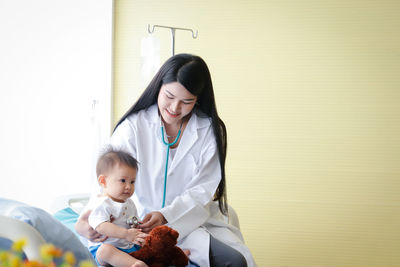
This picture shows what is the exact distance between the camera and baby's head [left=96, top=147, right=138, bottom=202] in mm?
1649

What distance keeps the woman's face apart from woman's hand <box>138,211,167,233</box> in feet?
1.41

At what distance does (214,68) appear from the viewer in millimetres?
3752

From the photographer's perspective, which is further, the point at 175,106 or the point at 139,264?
the point at 175,106

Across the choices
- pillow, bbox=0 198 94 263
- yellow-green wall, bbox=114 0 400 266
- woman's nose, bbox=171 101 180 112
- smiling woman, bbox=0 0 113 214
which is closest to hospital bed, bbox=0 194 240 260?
pillow, bbox=0 198 94 263

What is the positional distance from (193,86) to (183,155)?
1.06 feet

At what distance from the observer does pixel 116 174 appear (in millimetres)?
1648

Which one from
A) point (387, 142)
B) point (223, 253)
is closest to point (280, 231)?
point (387, 142)

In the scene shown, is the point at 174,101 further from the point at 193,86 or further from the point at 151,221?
the point at 151,221

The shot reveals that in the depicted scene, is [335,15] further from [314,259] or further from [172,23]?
[314,259]

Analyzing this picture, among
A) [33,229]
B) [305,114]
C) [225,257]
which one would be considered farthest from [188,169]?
[305,114]

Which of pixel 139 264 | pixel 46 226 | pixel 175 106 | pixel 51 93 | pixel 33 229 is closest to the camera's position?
pixel 33 229

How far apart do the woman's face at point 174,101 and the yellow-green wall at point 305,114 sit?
1710mm

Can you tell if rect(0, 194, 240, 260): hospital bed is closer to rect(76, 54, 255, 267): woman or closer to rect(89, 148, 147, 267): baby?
rect(89, 148, 147, 267): baby

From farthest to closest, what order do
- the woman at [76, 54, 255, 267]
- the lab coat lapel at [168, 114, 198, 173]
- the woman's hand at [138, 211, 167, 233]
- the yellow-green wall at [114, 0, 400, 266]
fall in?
the yellow-green wall at [114, 0, 400, 266]
the lab coat lapel at [168, 114, 198, 173]
the woman at [76, 54, 255, 267]
the woman's hand at [138, 211, 167, 233]
